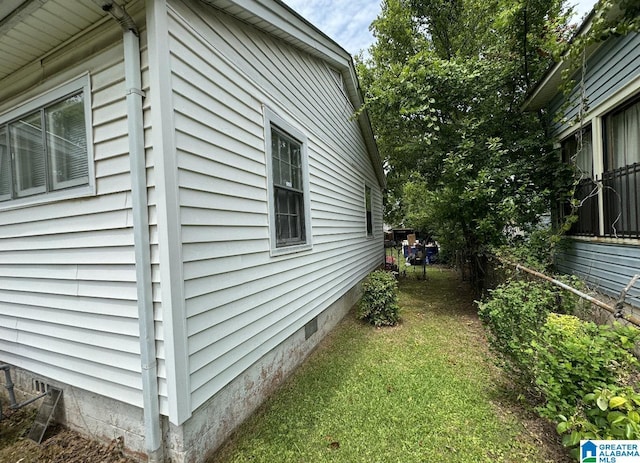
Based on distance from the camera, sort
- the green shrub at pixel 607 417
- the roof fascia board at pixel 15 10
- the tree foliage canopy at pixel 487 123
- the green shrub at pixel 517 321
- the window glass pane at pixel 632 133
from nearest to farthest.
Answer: the green shrub at pixel 607 417, the roof fascia board at pixel 15 10, the green shrub at pixel 517 321, the window glass pane at pixel 632 133, the tree foliage canopy at pixel 487 123

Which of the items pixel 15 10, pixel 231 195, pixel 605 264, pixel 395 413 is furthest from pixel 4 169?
pixel 605 264

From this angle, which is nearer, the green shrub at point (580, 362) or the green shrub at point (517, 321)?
the green shrub at point (580, 362)

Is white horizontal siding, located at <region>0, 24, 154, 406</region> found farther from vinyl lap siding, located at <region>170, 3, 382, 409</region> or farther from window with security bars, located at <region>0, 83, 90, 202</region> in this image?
vinyl lap siding, located at <region>170, 3, 382, 409</region>

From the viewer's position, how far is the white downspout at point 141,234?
82.6 inches

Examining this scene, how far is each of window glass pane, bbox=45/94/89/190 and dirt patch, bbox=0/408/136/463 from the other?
90.3 inches

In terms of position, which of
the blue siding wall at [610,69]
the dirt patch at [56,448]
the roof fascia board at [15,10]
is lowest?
the dirt patch at [56,448]

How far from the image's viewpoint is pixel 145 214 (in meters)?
2.13

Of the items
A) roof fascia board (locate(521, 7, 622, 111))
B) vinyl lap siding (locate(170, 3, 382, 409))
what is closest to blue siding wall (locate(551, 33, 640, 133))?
roof fascia board (locate(521, 7, 622, 111))

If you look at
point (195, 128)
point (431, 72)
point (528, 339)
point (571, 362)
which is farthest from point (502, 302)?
point (431, 72)

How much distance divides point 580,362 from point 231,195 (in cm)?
315

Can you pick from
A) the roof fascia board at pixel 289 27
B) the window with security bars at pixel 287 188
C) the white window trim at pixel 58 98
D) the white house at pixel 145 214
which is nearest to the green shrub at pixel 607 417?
the white house at pixel 145 214

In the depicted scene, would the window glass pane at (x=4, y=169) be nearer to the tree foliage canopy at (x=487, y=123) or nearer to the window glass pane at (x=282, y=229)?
the window glass pane at (x=282, y=229)

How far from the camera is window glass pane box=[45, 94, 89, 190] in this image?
2.49 meters

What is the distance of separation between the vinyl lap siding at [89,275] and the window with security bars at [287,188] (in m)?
1.74
